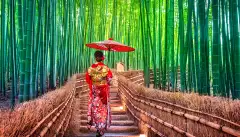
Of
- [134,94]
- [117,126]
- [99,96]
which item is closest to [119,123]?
[117,126]

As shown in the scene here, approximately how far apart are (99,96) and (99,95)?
0.02 m

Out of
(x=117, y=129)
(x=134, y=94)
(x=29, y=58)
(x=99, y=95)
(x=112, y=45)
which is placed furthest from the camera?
(x=134, y=94)

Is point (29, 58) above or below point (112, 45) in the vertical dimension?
below

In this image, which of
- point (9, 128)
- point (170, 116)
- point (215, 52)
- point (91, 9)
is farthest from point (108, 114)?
point (91, 9)

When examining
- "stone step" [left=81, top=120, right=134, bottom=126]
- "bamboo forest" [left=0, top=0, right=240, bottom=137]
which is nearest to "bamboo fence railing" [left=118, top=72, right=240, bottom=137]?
"bamboo forest" [left=0, top=0, right=240, bottom=137]

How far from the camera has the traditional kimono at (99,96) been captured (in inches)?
186

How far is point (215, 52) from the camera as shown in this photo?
176 inches

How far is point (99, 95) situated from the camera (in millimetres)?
4840

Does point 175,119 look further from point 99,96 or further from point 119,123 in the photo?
point 119,123

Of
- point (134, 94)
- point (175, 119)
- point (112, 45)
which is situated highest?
point (112, 45)

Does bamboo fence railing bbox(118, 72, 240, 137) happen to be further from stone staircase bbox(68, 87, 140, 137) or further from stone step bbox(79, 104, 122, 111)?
stone step bbox(79, 104, 122, 111)

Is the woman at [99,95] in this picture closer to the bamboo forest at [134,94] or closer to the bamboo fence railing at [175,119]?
the bamboo forest at [134,94]

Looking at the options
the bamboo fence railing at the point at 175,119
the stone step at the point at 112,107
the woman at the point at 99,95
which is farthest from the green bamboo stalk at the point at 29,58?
the stone step at the point at 112,107

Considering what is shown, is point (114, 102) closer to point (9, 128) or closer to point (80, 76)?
point (80, 76)
